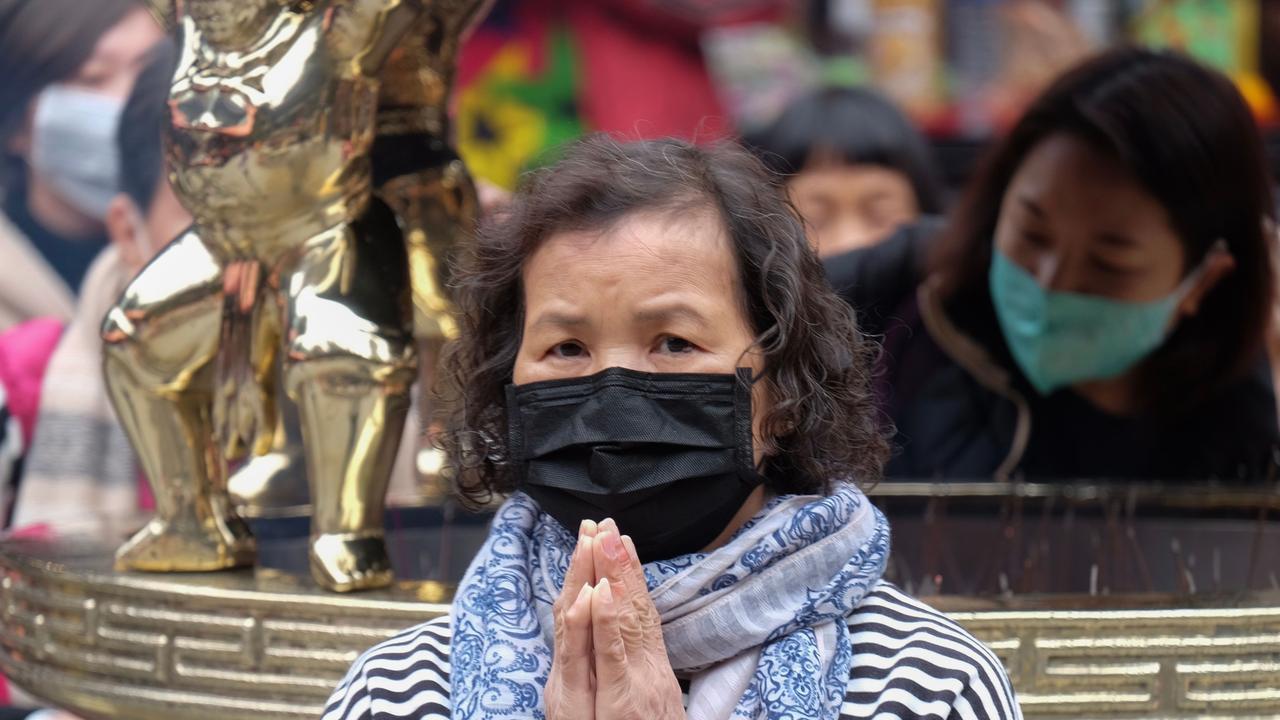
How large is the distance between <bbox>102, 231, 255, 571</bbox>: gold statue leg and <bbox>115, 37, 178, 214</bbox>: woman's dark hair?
1.40 meters

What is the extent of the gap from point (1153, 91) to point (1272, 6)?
2.66 metres

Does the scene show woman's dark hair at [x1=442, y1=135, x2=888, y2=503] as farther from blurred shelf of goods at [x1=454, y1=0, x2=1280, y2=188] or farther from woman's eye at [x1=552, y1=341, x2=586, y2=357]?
blurred shelf of goods at [x1=454, y1=0, x2=1280, y2=188]

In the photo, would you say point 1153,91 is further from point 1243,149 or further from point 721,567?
point 721,567

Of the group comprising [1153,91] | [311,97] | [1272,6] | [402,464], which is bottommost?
[402,464]

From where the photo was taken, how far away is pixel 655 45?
5.23 m

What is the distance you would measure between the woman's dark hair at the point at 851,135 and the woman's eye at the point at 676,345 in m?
2.29

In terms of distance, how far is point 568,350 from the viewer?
1230mm

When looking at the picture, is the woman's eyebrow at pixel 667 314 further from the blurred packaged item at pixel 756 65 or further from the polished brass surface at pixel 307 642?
the blurred packaged item at pixel 756 65

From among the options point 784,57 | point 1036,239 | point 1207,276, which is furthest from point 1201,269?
point 784,57

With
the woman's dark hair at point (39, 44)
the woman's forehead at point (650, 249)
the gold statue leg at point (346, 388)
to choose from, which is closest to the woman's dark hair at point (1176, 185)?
the gold statue leg at point (346, 388)

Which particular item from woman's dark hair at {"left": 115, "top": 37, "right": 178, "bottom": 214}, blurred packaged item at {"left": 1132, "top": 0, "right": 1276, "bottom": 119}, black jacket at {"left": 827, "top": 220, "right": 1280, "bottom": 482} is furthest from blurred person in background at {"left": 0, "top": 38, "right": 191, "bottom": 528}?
blurred packaged item at {"left": 1132, "top": 0, "right": 1276, "bottom": 119}

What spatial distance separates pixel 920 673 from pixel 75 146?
2771 millimetres

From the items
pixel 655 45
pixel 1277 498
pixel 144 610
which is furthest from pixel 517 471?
pixel 655 45

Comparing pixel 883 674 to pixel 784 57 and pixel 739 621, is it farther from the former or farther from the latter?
pixel 784 57
